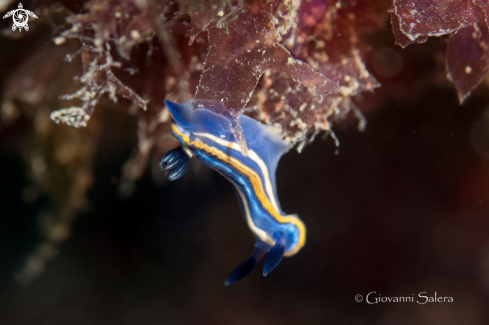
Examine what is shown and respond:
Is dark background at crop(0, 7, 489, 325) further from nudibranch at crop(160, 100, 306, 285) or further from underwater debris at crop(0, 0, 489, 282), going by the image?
nudibranch at crop(160, 100, 306, 285)

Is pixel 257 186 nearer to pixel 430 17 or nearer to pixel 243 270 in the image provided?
pixel 243 270

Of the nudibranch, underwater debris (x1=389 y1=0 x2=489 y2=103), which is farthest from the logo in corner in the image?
underwater debris (x1=389 y1=0 x2=489 y2=103)

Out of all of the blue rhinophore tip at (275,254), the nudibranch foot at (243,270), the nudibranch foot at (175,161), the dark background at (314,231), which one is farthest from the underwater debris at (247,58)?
the nudibranch foot at (243,270)

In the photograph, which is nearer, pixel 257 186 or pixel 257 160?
pixel 257 160

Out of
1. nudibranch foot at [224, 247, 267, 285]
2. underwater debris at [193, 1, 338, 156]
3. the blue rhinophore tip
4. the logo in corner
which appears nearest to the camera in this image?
underwater debris at [193, 1, 338, 156]

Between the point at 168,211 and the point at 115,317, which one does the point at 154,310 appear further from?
the point at 168,211

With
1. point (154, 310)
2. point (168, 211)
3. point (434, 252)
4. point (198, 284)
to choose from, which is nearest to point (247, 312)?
point (198, 284)

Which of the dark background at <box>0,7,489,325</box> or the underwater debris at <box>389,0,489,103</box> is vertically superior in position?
the underwater debris at <box>389,0,489,103</box>

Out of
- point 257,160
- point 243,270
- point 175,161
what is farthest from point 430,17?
point 243,270
